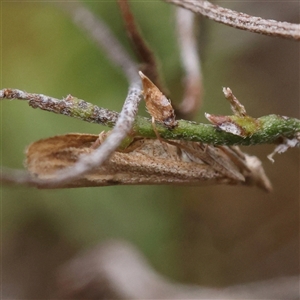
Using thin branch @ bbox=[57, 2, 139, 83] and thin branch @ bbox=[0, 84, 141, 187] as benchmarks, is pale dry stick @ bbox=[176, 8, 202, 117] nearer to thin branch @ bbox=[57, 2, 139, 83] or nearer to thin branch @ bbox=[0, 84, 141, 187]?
thin branch @ bbox=[57, 2, 139, 83]

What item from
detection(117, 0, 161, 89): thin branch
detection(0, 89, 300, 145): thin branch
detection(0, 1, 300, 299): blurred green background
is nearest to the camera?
detection(0, 89, 300, 145): thin branch

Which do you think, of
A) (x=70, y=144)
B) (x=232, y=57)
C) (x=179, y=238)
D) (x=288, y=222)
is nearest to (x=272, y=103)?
(x=232, y=57)

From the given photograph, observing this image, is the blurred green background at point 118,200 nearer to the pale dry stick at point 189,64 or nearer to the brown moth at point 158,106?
the pale dry stick at point 189,64

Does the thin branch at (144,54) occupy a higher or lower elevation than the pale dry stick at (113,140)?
higher

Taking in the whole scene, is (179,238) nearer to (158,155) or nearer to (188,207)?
(188,207)

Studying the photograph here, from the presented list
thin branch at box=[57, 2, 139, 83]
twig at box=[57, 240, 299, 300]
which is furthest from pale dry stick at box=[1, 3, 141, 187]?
twig at box=[57, 240, 299, 300]

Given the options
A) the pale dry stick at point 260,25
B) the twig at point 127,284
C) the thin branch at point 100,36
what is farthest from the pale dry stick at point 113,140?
the twig at point 127,284

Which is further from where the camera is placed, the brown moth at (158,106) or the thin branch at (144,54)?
the thin branch at (144,54)

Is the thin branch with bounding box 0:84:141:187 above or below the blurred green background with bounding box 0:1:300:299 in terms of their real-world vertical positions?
below
